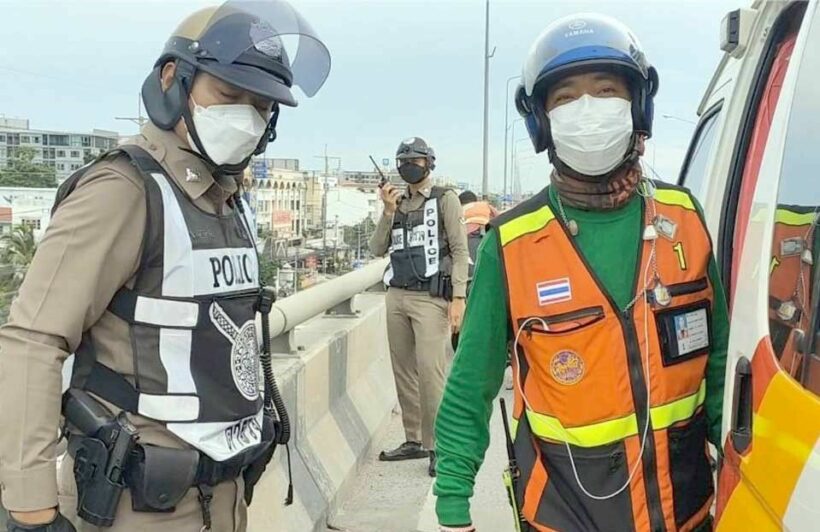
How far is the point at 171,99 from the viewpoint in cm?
230

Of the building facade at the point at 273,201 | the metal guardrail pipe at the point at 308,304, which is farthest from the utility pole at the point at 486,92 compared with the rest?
the metal guardrail pipe at the point at 308,304

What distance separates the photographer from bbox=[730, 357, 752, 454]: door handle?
1568 millimetres

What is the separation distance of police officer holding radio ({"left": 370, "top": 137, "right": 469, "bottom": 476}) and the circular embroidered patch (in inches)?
142

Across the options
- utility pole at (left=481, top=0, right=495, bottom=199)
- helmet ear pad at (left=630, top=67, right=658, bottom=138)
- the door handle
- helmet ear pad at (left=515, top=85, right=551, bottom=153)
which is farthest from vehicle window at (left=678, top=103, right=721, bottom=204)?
utility pole at (left=481, top=0, right=495, bottom=199)

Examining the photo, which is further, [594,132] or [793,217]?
[594,132]

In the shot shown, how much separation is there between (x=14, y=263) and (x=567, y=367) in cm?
179

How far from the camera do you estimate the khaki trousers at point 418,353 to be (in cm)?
560

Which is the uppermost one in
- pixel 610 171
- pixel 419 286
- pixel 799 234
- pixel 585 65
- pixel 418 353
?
pixel 585 65

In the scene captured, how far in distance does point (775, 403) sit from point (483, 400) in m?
0.84

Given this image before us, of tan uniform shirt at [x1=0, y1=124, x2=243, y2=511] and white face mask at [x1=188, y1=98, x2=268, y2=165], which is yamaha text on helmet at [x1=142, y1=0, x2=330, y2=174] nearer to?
white face mask at [x1=188, y1=98, x2=268, y2=165]

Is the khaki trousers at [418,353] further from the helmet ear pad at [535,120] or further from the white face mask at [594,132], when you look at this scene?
the white face mask at [594,132]

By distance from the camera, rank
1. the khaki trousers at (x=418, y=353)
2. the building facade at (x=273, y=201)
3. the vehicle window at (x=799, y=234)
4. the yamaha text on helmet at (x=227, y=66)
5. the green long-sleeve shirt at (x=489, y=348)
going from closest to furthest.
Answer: the vehicle window at (x=799, y=234), the green long-sleeve shirt at (x=489, y=348), the yamaha text on helmet at (x=227, y=66), the building facade at (x=273, y=201), the khaki trousers at (x=418, y=353)

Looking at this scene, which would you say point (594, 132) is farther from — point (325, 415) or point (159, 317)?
point (325, 415)

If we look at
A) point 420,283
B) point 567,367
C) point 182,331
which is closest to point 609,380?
point 567,367
